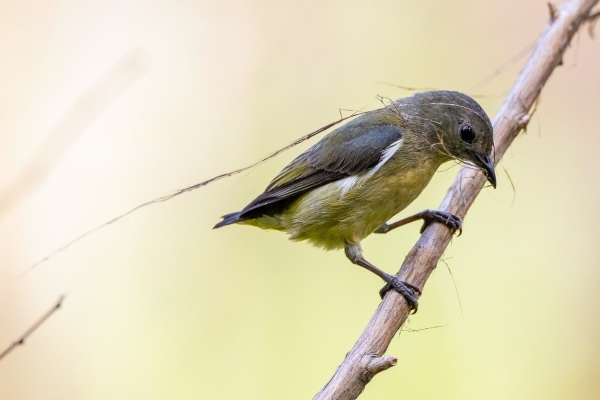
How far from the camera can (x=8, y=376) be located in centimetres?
409

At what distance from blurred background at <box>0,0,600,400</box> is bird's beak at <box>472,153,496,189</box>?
1.35 metres

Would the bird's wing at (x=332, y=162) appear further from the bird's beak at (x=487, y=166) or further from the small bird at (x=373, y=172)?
the bird's beak at (x=487, y=166)

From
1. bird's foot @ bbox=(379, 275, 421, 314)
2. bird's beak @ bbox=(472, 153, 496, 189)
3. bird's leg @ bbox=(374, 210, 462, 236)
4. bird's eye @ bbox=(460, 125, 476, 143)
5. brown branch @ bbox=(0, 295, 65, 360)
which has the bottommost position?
brown branch @ bbox=(0, 295, 65, 360)

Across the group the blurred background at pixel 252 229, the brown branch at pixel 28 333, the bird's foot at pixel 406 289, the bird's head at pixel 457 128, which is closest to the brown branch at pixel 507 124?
the bird's foot at pixel 406 289

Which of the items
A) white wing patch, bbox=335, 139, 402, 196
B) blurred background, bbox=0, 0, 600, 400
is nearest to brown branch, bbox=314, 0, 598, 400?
white wing patch, bbox=335, 139, 402, 196

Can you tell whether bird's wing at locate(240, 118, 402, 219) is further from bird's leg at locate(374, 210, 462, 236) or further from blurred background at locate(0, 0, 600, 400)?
blurred background at locate(0, 0, 600, 400)

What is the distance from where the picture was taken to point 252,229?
478cm

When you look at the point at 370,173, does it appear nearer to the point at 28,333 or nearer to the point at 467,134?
the point at 467,134

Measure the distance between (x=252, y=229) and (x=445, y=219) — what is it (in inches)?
87.1

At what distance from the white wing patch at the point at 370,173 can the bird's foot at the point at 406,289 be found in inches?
22.0

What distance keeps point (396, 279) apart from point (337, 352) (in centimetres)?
185

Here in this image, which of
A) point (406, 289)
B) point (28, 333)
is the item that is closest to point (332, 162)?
point (406, 289)

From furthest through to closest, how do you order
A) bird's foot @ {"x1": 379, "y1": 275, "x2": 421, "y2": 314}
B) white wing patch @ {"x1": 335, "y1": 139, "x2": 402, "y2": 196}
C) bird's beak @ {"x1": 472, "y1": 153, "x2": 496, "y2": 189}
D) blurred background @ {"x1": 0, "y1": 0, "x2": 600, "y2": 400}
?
blurred background @ {"x1": 0, "y1": 0, "x2": 600, "y2": 400}, white wing patch @ {"x1": 335, "y1": 139, "x2": 402, "y2": 196}, bird's beak @ {"x1": 472, "y1": 153, "x2": 496, "y2": 189}, bird's foot @ {"x1": 379, "y1": 275, "x2": 421, "y2": 314}

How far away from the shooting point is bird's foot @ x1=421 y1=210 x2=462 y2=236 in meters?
2.83
